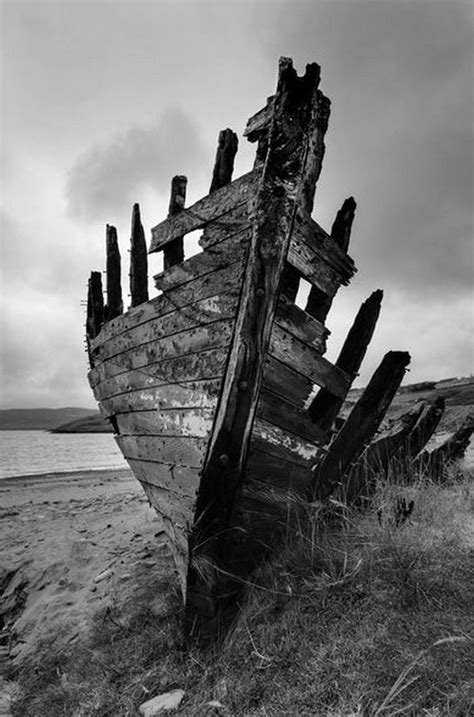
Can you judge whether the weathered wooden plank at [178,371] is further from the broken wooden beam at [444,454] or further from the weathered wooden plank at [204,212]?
the broken wooden beam at [444,454]

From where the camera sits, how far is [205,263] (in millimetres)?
3418

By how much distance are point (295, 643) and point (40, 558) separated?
431 centimetres

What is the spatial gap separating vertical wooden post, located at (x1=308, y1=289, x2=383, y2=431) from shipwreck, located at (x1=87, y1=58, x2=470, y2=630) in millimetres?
12

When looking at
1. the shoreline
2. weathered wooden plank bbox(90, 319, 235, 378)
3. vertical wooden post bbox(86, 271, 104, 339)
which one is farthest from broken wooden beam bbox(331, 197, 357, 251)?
the shoreline

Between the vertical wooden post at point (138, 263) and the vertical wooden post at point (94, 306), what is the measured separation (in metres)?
1.14

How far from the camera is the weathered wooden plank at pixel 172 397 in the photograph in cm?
316

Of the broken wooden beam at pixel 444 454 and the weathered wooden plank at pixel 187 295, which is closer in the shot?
the weathered wooden plank at pixel 187 295

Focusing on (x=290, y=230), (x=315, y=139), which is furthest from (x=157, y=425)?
(x=315, y=139)

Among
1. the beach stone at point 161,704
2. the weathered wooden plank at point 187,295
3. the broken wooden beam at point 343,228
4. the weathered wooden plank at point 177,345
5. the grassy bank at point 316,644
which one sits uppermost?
the broken wooden beam at point 343,228

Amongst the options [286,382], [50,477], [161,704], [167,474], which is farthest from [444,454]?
[50,477]

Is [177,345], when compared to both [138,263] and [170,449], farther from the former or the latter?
[138,263]

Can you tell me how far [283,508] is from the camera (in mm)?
3537

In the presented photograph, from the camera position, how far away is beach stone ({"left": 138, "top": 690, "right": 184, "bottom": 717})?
2.56 metres

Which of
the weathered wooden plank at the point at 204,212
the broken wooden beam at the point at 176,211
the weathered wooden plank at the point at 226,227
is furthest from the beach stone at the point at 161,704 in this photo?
the weathered wooden plank at the point at 204,212
